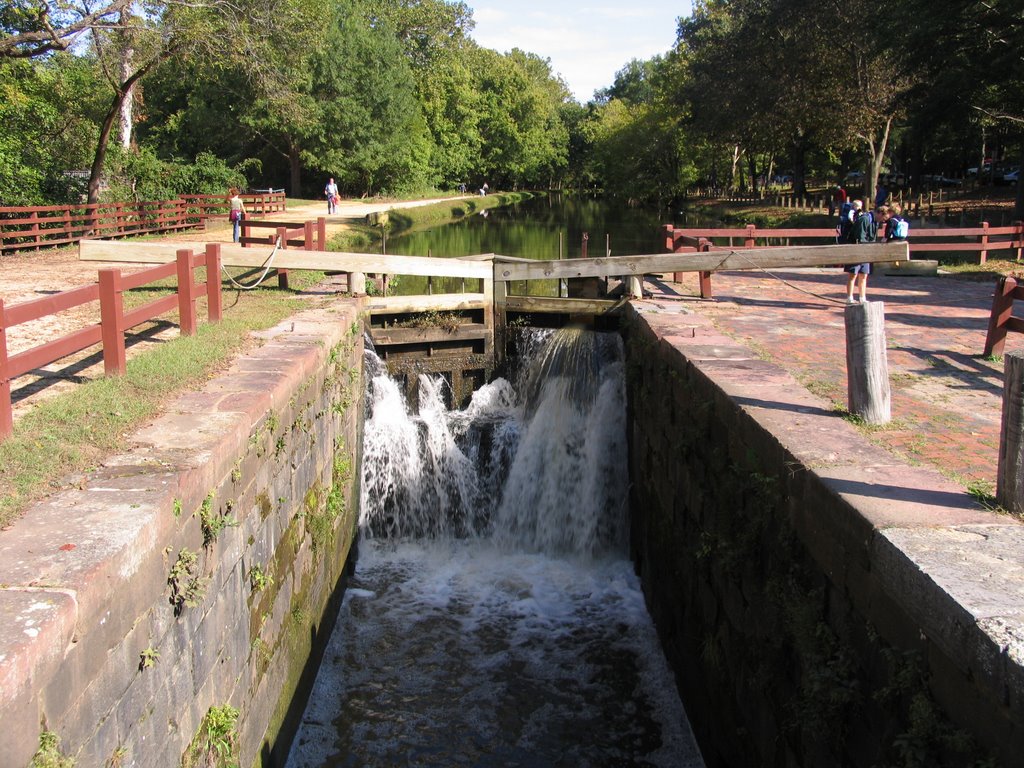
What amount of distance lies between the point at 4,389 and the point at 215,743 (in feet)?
7.75

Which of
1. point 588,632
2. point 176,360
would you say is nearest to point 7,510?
point 176,360

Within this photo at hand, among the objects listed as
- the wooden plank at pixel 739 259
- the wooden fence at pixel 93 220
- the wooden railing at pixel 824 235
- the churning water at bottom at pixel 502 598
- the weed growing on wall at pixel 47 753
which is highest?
the wooden fence at pixel 93 220

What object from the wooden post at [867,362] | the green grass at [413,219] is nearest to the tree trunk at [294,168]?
the green grass at [413,219]

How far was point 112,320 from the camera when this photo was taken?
6824 millimetres

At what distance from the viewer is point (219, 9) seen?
2367 cm

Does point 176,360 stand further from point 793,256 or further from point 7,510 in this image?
point 793,256

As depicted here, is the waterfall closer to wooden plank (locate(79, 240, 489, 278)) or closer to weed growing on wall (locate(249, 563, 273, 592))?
wooden plank (locate(79, 240, 489, 278))

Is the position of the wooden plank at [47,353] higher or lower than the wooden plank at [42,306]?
lower

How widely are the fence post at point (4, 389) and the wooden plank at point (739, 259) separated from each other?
7997 millimetres

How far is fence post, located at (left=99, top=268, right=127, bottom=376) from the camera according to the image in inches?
263

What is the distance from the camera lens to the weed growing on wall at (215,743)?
16.7 ft

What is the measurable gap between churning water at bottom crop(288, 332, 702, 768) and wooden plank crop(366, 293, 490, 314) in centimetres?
103

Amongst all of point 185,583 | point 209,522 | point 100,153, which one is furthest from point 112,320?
point 100,153

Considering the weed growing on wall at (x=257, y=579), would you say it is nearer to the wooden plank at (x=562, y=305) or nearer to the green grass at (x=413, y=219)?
the wooden plank at (x=562, y=305)
